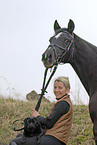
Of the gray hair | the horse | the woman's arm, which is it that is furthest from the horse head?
the woman's arm

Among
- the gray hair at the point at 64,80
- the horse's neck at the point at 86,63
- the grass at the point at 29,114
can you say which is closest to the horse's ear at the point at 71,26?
the horse's neck at the point at 86,63

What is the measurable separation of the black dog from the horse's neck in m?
0.91

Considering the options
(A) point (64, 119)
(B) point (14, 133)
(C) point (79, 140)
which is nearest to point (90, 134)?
(C) point (79, 140)

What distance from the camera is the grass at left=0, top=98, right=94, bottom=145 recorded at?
5258 mm

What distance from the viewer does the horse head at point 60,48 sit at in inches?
108

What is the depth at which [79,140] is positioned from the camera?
17.0 ft

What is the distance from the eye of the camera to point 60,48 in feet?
9.39

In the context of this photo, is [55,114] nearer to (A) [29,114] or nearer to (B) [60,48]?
(B) [60,48]

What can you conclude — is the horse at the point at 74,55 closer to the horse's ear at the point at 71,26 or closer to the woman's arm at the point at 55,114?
the horse's ear at the point at 71,26

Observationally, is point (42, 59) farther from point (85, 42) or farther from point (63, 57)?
point (85, 42)

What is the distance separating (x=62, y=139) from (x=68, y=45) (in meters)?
1.41

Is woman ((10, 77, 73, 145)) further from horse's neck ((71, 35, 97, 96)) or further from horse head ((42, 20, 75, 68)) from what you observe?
horse head ((42, 20, 75, 68))

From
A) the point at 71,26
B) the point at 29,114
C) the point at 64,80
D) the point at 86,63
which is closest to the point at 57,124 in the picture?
the point at 64,80

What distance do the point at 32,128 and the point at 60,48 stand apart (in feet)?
4.01
